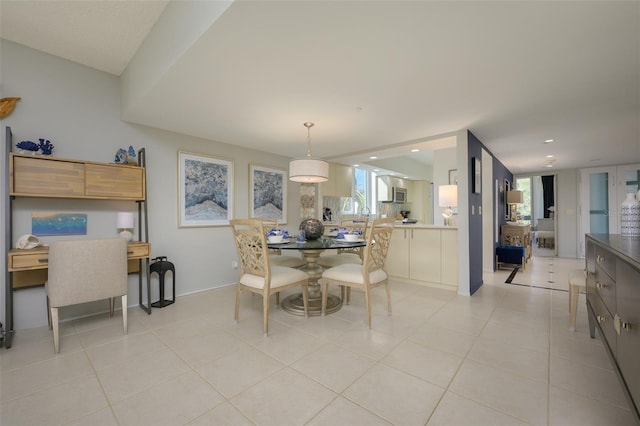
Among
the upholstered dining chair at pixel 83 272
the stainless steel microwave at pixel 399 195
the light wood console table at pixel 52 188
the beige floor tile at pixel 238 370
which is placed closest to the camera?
the beige floor tile at pixel 238 370

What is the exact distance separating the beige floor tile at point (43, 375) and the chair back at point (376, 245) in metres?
2.19

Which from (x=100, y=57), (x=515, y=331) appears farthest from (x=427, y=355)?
(x=100, y=57)

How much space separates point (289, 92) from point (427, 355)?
2421mm

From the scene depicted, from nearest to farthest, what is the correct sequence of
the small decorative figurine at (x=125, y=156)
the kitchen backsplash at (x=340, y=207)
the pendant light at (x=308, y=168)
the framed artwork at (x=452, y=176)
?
1. the small decorative figurine at (x=125, y=156)
2. the pendant light at (x=308, y=168)
3. the framed artwork at (x=452, y=176)
4. the kitchen backsplash at (x=340, y=207)

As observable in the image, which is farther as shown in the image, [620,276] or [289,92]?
[289,92]

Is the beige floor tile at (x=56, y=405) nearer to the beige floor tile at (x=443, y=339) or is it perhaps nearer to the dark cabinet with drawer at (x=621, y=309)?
the beige floor tile at (x=443, y=339)

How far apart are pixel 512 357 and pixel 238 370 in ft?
6.38

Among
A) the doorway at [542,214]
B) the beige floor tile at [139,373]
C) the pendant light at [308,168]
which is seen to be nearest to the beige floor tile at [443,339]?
the beige floor tile at [139,373]

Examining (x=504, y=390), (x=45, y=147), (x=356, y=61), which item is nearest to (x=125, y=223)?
(x=45, y=147)

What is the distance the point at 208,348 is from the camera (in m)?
2.11

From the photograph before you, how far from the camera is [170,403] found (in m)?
1.49

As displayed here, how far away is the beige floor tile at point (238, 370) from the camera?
1.64 metres

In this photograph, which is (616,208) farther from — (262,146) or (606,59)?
(262,146)

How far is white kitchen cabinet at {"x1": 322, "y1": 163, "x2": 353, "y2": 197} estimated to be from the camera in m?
5.40
